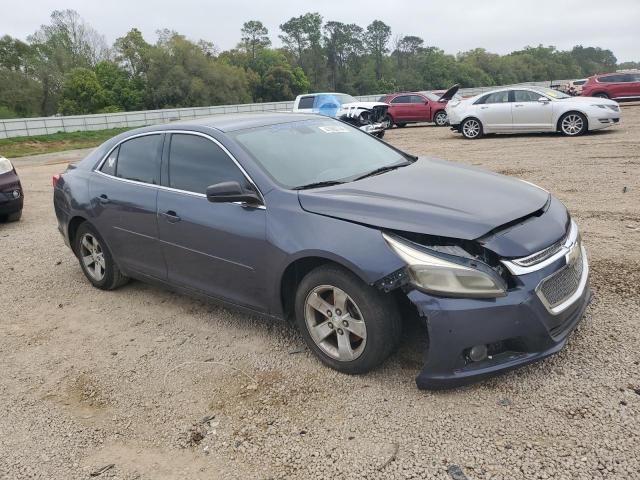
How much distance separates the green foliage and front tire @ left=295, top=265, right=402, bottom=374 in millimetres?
46012

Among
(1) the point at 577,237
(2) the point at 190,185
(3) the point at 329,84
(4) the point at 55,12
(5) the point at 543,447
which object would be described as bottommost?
(5) the point at 543,447

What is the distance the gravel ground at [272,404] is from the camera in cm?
254

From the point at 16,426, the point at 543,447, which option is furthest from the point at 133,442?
the point at 543,447

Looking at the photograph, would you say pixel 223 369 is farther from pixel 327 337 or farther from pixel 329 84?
pixel 329 84

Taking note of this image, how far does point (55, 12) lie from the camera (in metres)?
62.1

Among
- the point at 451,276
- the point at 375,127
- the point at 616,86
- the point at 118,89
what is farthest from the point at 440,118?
the point at 118,89

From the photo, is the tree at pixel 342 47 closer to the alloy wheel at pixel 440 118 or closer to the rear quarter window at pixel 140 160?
the alloy wheel at pixel 440 118

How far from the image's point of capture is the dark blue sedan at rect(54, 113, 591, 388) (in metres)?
2.81

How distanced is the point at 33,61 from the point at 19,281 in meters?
53.5

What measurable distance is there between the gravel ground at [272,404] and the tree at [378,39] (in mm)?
82859

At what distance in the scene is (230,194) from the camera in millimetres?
3416

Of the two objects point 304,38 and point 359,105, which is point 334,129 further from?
point 304,38

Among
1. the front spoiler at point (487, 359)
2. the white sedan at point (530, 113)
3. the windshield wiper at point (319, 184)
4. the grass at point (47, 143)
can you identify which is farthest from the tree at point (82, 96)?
the front spoiler at point (487, 359)

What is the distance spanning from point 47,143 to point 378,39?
7057cm
